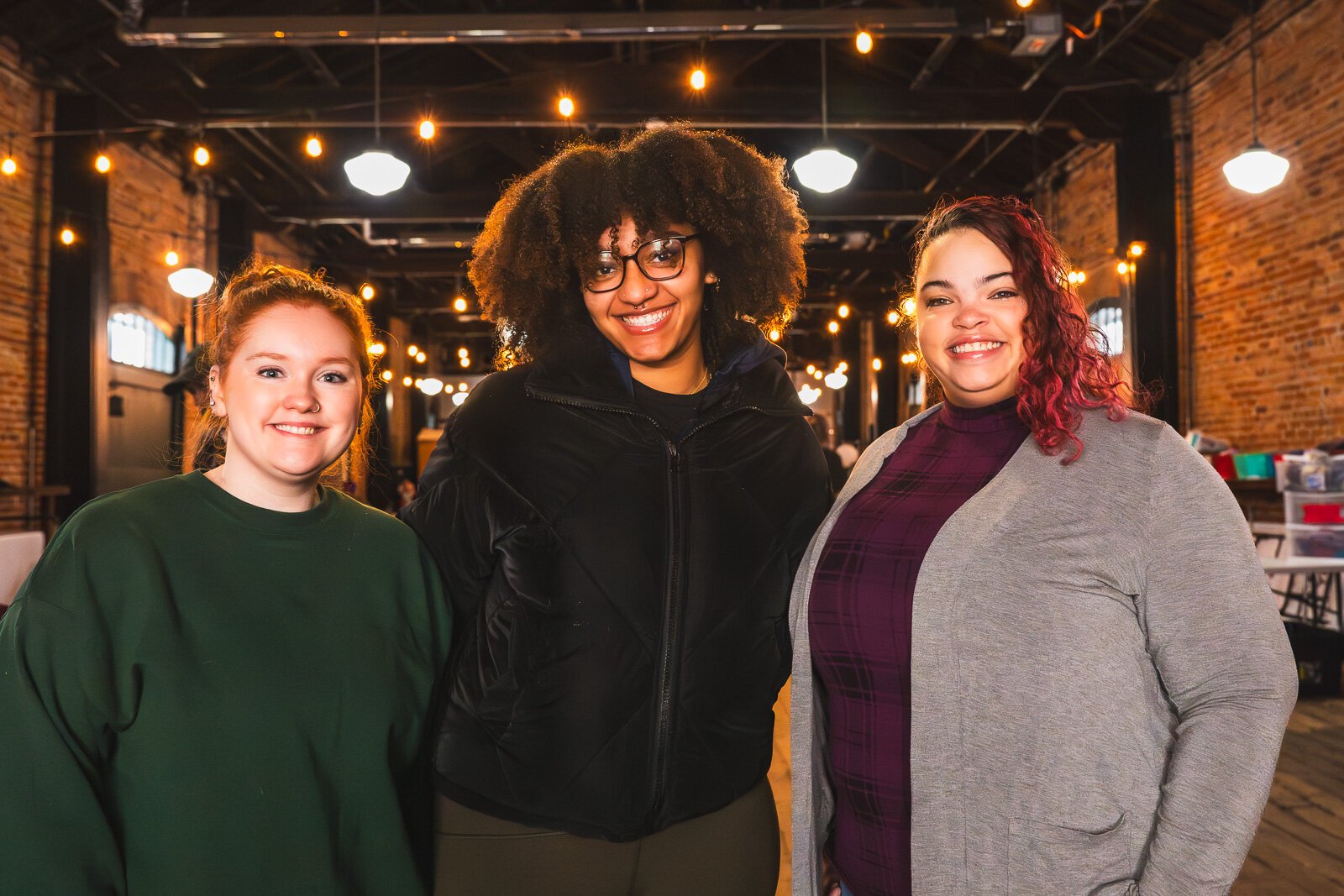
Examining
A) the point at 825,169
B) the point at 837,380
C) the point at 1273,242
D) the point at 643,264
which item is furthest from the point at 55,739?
the point at 837,380

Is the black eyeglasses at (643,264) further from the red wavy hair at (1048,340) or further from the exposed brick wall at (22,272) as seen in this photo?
the exposed brick wall at (22,272)

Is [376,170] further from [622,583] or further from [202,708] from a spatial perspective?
[202,708]

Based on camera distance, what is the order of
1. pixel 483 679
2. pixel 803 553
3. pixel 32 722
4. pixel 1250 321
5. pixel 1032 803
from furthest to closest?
1. pixel 1250 321
2. pixel 803 553
3. pixel 483 679
4. pixel 1032 803
5. pixel 32 722

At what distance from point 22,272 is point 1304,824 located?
9402 mm

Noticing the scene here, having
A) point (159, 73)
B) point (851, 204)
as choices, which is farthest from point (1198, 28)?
point (159, 73)

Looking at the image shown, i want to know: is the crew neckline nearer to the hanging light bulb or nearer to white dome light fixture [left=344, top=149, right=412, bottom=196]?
white dome light fixture [left=344, top=149, right=412, bottom=196]

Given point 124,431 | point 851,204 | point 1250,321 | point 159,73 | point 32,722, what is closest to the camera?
point 32,722

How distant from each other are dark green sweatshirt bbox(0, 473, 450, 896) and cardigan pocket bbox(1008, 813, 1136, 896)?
929 mm

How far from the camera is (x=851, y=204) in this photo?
37.6 ft

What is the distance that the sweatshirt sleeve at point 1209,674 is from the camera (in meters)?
1.16

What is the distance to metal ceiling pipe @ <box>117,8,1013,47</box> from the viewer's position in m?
6.17

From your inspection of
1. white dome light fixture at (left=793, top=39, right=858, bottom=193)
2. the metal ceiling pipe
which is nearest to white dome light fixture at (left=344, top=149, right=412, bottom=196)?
the metal ceiling pipe

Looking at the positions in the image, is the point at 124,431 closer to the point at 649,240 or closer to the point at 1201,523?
the point at 649,240

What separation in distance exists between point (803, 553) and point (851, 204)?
10.4m
